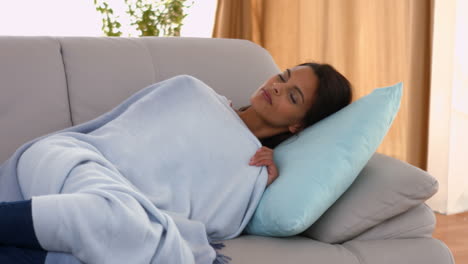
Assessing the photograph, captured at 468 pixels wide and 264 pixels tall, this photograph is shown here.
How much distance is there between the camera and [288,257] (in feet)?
4.76

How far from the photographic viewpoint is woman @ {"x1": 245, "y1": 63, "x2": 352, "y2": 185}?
1.88m

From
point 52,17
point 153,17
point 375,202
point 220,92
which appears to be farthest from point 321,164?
point 52,17

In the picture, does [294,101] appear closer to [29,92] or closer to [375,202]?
[375,202]

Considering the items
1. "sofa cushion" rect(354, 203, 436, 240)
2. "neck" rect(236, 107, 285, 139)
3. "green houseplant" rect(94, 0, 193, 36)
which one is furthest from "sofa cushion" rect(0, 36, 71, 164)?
"green houseplant" rect(94, 0, 193, 36)

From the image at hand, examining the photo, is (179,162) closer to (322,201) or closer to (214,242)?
(214,242)

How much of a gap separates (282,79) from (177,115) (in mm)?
356

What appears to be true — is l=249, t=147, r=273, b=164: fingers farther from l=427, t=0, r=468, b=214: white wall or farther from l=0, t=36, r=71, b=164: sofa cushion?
l=427, t=0, r=468, b=214: white wall

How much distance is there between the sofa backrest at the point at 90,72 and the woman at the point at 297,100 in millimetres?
192

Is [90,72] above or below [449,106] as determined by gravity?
above

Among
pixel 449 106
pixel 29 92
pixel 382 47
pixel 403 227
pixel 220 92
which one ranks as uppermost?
pixel 29 92

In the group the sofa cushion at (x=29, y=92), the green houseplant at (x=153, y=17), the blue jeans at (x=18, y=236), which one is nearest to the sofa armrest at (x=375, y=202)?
the blue jeans at (x=18, y=236)

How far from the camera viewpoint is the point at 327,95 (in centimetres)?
189

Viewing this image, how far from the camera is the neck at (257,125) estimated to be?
75.7 inches

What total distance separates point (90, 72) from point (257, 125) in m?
0.56
